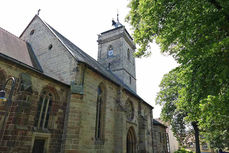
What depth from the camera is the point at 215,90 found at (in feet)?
20.0

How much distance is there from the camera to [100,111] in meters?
12.1

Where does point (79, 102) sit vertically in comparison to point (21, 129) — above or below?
above

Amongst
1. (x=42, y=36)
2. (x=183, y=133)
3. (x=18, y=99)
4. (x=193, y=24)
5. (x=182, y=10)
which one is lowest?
(x=183, y=133)

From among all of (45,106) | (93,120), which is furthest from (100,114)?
(45,106)

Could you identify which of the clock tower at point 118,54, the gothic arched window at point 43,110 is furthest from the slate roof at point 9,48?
the clock tower at point 118,54

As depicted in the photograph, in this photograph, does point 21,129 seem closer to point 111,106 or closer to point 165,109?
point 111,106

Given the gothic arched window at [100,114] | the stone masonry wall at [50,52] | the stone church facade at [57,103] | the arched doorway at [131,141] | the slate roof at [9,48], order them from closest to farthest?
the stone church facade at [57,103], the slate roof at [9,48], the stone masonry wall at [50,52], the gothic arched window at [100,114], the arched doorway at [131,141]

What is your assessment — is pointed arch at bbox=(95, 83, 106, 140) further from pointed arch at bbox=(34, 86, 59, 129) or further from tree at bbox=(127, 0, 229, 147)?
tree at bbox=(127, 0, 229, 147)

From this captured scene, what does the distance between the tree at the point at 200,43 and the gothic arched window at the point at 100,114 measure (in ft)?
20.4

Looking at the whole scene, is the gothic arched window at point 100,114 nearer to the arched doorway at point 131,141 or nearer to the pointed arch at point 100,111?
the pointed arch at point 100,111

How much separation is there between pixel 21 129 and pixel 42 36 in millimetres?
8933

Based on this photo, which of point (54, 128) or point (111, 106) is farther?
point (111, 106)

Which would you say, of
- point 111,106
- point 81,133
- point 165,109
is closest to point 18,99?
point 81,133

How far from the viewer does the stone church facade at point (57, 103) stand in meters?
7.21
